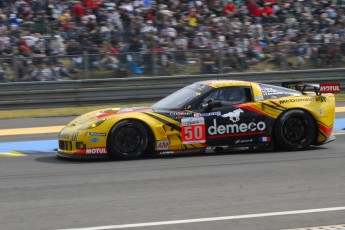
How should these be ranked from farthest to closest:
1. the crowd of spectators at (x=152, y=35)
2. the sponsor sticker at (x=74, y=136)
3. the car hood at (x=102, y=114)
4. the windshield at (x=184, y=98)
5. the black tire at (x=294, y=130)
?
the crowd of spectators at (x=152, y=35) < the black tire at (x=294, y=130) < the windshield at (x=184, y=98) < the car hood at (x=102, y=114) < the sponsor sticker at (x=74, y=136)

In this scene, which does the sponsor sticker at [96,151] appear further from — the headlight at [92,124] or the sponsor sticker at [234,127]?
the sponsor sticker at [234,127]

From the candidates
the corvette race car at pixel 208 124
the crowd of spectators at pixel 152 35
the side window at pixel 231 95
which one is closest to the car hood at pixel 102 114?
the corvette race car at pixel 208 124

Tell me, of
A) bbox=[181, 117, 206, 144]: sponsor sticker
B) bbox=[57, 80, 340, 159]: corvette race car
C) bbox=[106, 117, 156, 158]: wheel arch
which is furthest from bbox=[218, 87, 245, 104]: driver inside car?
bbox=[106, 117, 156, 158]: wheel arch

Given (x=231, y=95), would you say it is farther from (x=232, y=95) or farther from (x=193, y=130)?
(x=193, y=130)

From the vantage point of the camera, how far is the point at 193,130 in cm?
955

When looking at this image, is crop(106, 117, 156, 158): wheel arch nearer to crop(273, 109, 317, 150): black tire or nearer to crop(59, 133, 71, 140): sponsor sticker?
crop(59, 133, 71, 140): sponsor sticker

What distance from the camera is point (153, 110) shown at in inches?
383

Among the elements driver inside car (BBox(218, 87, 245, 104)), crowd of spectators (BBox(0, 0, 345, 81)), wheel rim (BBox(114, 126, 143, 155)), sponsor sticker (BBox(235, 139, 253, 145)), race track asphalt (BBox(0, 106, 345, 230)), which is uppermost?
crowd of spectators (BBox(0, 0, 345, 81))

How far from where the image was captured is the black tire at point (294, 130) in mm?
9977

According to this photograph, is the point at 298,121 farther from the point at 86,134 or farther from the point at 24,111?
the point at 24,111

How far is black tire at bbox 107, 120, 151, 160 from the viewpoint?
932 cm

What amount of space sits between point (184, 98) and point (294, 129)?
1902 millimetres

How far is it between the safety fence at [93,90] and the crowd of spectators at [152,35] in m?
0.26

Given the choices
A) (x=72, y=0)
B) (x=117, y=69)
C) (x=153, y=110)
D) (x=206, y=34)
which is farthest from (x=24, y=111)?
(x=153, y=110)
